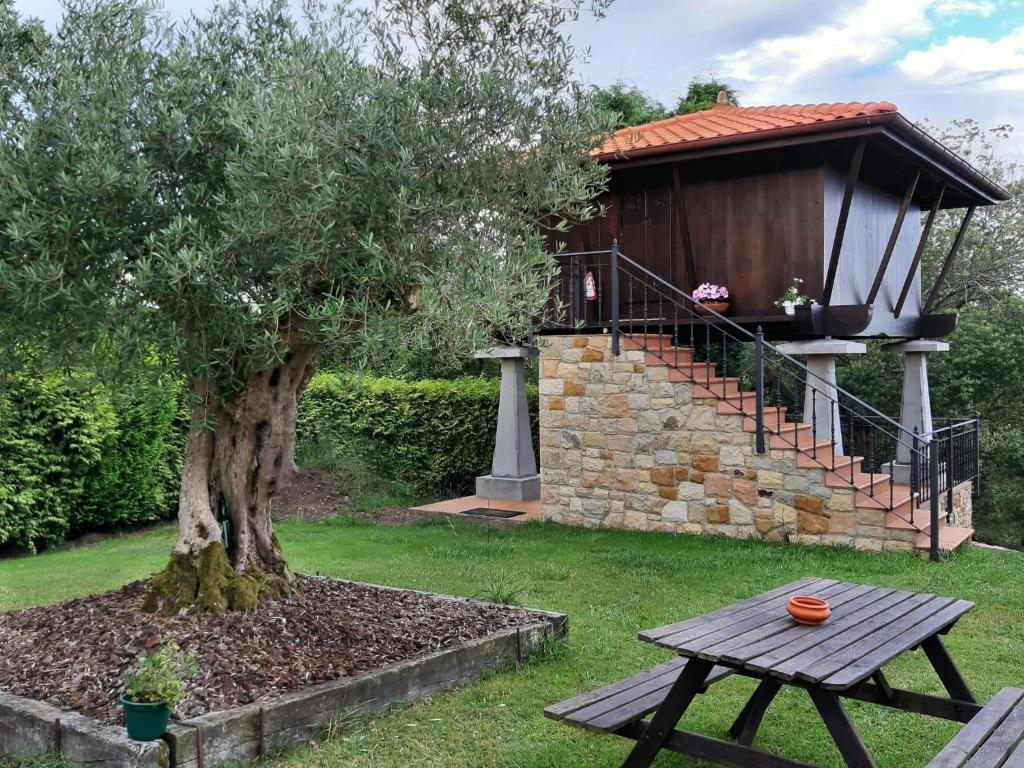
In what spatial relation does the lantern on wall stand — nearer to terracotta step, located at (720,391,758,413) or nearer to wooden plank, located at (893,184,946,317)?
terracotta step, located at (720,391,758,413)

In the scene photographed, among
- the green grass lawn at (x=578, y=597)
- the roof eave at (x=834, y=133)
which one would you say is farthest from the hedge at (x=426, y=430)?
the roof eave at (x=834, y=133)

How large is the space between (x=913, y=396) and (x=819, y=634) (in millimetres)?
10420

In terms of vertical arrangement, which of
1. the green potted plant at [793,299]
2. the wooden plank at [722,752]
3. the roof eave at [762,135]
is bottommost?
the wooden plank at [722,752]

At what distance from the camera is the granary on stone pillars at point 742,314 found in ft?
30.8

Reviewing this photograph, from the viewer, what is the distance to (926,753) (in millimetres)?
4105

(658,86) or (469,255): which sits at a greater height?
(658,86)

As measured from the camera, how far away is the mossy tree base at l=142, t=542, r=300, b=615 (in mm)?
5008

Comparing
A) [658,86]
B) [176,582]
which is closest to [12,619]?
[176,582]

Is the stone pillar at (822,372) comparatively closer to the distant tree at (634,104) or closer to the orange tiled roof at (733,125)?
the orange tiled roof at (733,125)

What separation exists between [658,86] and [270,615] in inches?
645

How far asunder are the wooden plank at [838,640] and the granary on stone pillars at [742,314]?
4.90 metres

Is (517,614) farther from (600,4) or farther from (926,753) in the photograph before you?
(600,4)

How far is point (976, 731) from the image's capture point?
3.22 m

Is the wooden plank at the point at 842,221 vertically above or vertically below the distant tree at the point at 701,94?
below
